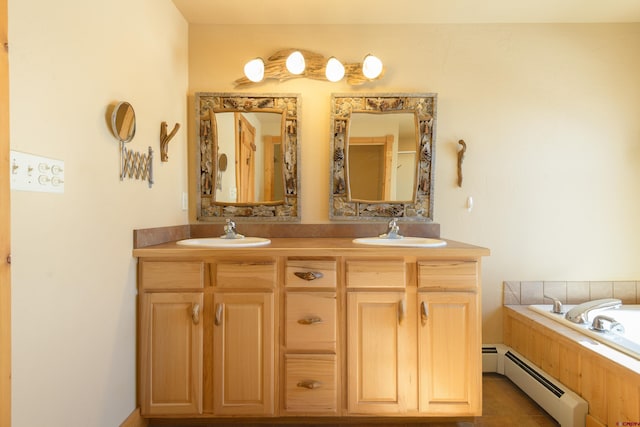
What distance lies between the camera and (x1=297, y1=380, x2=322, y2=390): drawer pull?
157 cm

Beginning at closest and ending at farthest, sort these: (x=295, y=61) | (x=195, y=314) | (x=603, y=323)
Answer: (x=195, y=314) < (x=603, y=323) < (x=295, y=61)

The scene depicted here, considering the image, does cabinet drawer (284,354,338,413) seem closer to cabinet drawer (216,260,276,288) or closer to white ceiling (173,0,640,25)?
cabinet drawer (216,260,276,288)

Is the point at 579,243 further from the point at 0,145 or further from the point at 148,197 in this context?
the point at 0,145

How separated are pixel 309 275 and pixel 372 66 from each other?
4.30ft

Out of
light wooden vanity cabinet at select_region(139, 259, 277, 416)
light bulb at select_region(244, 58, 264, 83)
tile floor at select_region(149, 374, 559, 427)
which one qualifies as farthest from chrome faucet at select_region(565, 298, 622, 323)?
light bulb at select_region(244, 58, 264, 83)

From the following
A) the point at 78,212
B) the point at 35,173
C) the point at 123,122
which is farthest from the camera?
the point at 123,122

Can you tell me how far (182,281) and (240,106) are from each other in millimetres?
1155

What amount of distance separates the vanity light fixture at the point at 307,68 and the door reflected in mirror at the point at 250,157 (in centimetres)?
24

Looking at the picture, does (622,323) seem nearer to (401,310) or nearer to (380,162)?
(401,310)

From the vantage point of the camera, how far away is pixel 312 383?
62.0 inches

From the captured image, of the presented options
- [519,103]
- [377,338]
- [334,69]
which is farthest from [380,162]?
[377,338]

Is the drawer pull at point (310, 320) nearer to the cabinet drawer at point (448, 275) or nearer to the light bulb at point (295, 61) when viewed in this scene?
the cabinet drawer at point (448, 275)

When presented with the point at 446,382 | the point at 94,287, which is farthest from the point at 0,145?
the point at 446,382

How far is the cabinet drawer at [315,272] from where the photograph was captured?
5.22 feet
